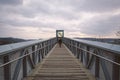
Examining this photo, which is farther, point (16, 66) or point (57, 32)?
point (57, 32)

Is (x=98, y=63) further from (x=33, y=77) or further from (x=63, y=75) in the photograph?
(x=33, y=77)

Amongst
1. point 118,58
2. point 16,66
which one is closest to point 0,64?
point 16,66

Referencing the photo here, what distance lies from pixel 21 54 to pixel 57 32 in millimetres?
36619

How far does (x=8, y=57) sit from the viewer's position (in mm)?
4281

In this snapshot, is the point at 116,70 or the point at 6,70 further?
the point at 6,70

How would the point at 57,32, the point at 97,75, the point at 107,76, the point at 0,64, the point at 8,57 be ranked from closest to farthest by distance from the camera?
the point at 0,64 < the point at 8,57 < the point at 107,76 < the point at 97,75 < the point at 57,32

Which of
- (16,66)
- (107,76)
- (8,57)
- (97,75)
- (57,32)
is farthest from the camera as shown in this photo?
(57,32)

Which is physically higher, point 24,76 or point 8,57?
point 8,57

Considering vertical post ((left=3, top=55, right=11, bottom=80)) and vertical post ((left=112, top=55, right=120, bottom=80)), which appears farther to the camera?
vertical post ((left=3, top=55, right=11, bottom=80))

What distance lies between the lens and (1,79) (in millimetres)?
3965

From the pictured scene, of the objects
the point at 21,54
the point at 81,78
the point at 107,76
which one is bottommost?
the point at 81,78

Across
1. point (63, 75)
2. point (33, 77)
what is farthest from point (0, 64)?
point (63, 75)

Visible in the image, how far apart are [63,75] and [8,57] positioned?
8.74 feet

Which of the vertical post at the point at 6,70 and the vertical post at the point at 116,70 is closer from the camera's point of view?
the vertical post at the point at 116,70
